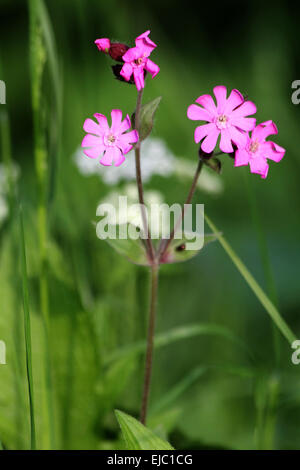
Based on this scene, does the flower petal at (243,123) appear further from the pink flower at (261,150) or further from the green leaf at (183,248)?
the green leaf at (183,248)

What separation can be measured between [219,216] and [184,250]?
1.10 m

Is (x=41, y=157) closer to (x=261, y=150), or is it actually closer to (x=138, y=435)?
(x=261, y=150)

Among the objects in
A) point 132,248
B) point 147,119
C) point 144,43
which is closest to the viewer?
point 144,43

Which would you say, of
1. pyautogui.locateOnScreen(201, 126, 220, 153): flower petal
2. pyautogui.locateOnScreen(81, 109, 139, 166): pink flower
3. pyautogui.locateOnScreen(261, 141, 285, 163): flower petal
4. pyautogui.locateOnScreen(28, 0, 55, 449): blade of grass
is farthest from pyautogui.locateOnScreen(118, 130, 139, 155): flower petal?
pyautogui.locateOnScreen(28, 0, 55, 449): blade of grass

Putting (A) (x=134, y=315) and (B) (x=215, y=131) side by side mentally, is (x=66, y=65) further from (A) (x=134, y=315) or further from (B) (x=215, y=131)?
(B) (x=215, y=131)

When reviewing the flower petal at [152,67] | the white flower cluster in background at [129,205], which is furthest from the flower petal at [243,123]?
the white flower cluster in background at [129,205]

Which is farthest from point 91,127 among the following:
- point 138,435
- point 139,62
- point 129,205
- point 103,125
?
point 129,205

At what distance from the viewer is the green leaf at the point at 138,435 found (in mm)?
812

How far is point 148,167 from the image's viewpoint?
1630 mm

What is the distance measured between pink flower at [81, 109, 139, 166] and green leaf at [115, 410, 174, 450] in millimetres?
400

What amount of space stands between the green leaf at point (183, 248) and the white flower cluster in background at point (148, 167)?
0.64 metres

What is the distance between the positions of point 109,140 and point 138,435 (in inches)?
18.5

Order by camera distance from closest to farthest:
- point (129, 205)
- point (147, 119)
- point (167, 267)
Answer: point (147, 119)
point (129, 205)
point (167, 267)

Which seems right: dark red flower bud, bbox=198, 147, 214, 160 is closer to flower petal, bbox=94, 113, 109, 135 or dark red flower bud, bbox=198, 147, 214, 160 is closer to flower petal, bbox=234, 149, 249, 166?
flower petal, bbox=234, 149, 249, 166
